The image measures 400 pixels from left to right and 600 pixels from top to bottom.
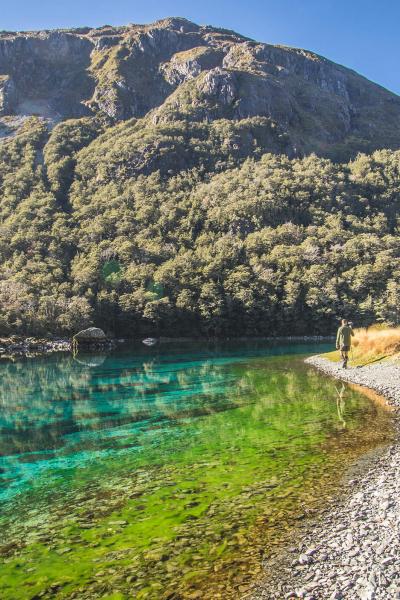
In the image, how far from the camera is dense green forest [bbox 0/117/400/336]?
10475 cm

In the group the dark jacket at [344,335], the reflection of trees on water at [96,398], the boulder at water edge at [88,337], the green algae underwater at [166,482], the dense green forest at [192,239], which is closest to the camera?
the green algae underwater at [166,482]

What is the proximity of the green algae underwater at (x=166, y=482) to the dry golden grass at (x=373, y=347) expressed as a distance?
27.5 ft

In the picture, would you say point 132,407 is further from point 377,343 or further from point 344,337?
point 377,343

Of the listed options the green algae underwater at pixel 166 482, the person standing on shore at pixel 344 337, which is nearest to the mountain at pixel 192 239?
the person standing on shore at pixel 344 337

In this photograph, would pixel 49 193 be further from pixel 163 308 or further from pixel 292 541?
pixel 292 541

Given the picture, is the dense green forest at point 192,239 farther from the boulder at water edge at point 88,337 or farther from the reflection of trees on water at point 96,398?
the reflection of trees on water at point 96,398

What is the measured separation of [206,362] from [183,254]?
73441 millimetres

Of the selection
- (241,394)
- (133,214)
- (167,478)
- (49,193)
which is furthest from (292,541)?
(49,193)

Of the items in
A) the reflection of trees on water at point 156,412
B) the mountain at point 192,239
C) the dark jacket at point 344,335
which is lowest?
the reflection of trees on water at point 156,412

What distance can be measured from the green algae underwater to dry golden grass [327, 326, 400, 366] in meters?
8.38

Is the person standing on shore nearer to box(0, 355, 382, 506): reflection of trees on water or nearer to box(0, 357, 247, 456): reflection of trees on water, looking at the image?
box(0, 355, 382, 506): reflection of trees on water

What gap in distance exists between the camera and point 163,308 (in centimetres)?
10269

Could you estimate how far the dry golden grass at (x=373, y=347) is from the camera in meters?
36.2

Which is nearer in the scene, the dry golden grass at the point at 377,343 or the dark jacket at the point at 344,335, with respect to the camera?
the dark jacket at the point at 344,335
